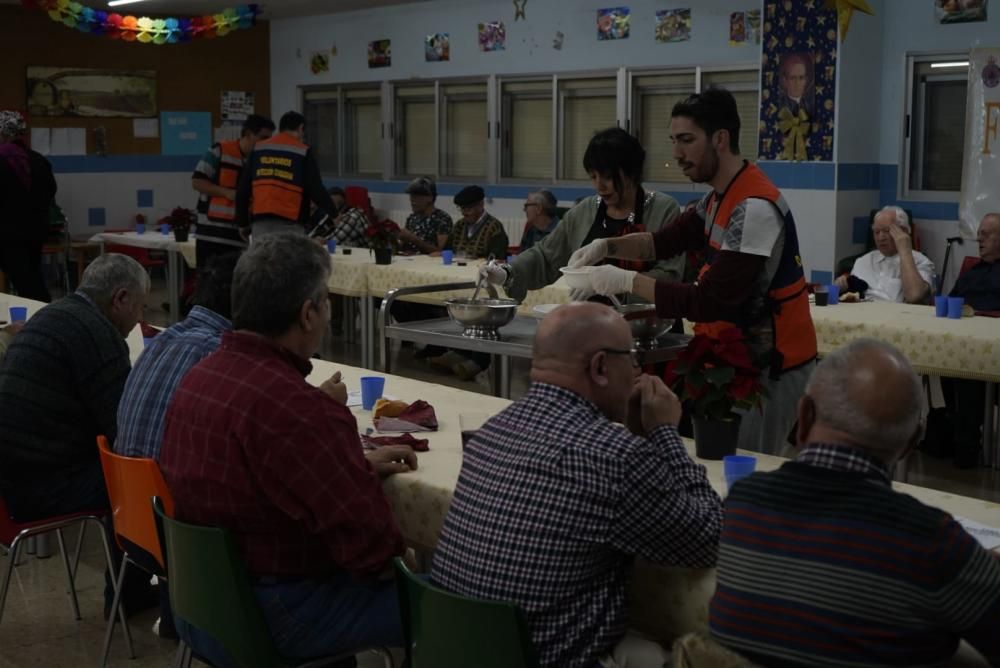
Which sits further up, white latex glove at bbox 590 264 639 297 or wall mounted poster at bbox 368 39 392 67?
wall mounted poster at bbox 368 39 392 67

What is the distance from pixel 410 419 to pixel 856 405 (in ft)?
5.24

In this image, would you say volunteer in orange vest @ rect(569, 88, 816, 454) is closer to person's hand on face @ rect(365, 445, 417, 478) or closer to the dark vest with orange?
the dark vest with orange

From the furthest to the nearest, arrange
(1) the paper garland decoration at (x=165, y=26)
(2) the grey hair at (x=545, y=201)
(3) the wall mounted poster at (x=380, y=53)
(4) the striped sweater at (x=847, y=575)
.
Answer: (3) the wall mounted poster at (x=380, y=53) → (1) the paper garland decoration at (x=165, y=26) → (2) the grey hair at (x=545, y=201) → (4) the striped sweater at (x=847, y=575)

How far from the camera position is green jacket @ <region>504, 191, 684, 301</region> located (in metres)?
4.04

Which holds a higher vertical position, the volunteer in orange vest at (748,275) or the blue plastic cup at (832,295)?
the volunteer in orange vest at (748,275)

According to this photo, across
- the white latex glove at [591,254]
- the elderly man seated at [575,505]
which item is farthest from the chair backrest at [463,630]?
the white latex glove at [591,254]

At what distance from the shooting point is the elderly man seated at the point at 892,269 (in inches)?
244

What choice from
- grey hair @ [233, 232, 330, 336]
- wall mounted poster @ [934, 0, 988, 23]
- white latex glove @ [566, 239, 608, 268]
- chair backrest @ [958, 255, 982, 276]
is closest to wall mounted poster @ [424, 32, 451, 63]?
wall mounted poster @ [934, 0, 988, 23]

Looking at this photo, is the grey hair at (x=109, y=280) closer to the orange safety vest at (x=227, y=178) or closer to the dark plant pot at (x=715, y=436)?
the dark plant pot at (x=715, y=436)

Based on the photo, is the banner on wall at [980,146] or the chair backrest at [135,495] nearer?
the chair backrest at [135,495]

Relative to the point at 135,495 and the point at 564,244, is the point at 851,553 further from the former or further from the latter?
the point at 564,244

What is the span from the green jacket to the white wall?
4890mm

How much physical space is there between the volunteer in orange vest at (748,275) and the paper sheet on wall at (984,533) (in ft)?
2.63

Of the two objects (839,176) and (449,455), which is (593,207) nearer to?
(449,455)
